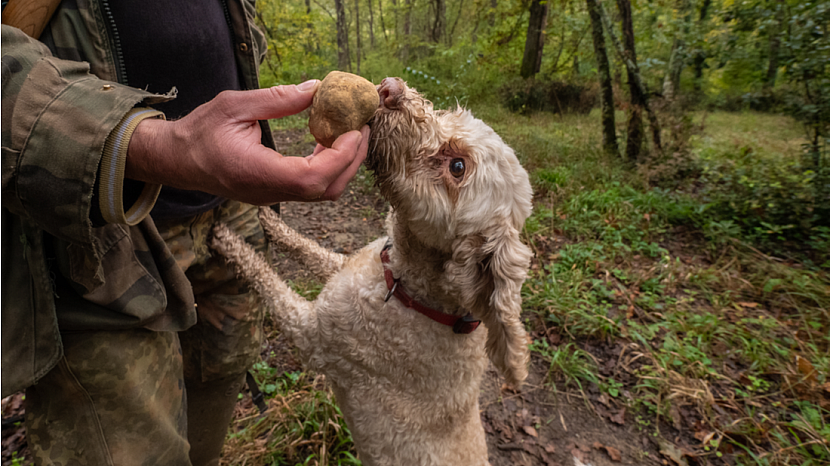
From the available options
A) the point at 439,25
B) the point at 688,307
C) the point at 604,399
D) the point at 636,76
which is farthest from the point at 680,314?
the point at 439,25

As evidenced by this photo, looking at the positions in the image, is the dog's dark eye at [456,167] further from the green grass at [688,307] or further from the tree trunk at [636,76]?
the tree trunk at [636,76]

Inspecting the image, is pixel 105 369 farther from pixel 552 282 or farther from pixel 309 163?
pixel 552 282

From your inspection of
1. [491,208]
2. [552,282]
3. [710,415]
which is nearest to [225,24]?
[491,208]

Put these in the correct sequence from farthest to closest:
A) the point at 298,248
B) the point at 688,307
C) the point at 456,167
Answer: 1. the point at 688,307
2. the point at 298,248
3. the point at 456,167

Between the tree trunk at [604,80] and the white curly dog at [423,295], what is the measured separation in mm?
5996

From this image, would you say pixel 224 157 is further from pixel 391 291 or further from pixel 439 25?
pixel 439 25

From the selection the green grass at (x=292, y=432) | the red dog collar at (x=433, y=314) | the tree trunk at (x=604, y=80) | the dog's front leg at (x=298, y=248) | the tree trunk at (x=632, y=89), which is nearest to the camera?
the red dog collar at (x=433, y=314)

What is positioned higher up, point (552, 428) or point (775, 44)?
point (775, 44)

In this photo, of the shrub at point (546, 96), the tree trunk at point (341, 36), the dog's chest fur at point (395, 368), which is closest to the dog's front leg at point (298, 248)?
the dog's chest fur at point (395, 368)

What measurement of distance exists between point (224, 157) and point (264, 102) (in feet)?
0.69

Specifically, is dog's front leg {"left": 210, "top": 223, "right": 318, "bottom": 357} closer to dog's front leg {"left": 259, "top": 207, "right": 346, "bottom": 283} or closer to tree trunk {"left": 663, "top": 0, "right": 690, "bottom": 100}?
dog's front leg {"left": 259, "top": 207, "right": 346, "bottom": 283}

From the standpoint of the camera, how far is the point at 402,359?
2.01 metres

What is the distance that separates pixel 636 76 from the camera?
6441 mm

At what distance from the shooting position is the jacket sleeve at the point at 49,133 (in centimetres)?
92
